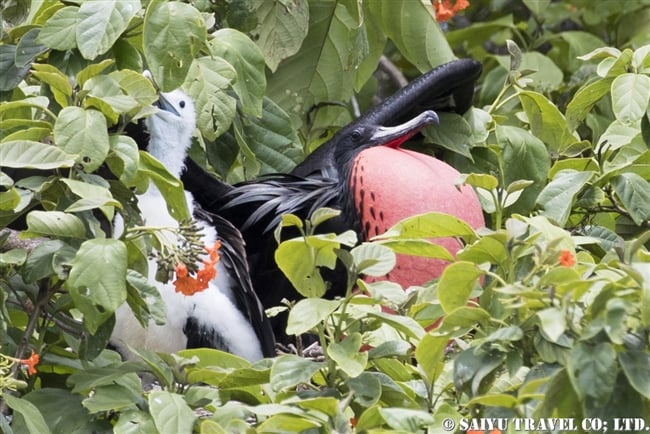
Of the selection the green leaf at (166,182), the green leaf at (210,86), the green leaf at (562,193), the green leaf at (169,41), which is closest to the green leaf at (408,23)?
the green leaf at (562,193)

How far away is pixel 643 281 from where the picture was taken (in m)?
1.23

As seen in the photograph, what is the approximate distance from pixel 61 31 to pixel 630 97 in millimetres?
679

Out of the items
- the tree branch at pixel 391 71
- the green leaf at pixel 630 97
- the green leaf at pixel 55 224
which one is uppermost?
the green leaf at pixel 55 224

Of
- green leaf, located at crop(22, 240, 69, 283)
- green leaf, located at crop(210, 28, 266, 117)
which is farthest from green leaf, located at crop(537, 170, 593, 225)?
green leaf, located at crop(22, 240, 69, 283)

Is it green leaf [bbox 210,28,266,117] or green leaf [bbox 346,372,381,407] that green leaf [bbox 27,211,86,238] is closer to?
green leaf [bbox 346,372,381,407]

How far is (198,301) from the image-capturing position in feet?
6.86

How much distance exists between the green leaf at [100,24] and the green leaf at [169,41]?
3 centimetres

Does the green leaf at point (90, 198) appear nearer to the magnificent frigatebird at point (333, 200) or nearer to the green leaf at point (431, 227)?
the green leaf at point (431, 227)

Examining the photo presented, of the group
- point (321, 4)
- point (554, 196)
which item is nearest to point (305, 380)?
point (554, 196)

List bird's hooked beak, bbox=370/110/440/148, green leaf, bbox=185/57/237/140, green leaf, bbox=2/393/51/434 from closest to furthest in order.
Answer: green leaf, bbox=2/393/51/434
green leaf, bbox=185/57/237/140
bird's hooked beak, bbox=370/110/440/148

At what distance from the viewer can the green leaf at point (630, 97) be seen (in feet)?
5.96

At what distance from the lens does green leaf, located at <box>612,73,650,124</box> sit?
1.82m

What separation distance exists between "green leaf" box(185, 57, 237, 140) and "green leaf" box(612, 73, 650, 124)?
46cm

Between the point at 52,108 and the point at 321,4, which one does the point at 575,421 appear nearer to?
the point at 52,108
